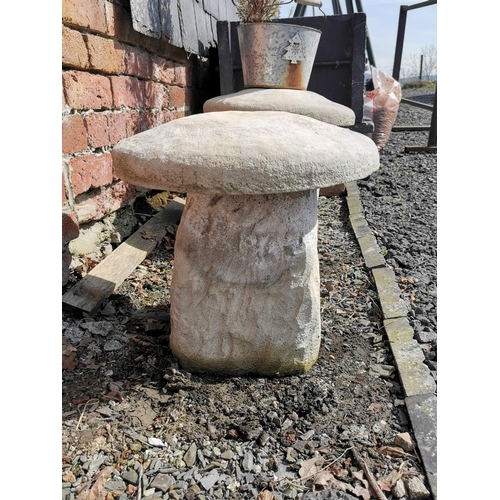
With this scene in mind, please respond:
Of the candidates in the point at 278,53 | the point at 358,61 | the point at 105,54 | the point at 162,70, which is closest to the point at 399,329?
the point at 105,54

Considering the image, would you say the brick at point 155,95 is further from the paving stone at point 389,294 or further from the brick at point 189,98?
the paving stone at point 389,294

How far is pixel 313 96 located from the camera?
11.9 ft

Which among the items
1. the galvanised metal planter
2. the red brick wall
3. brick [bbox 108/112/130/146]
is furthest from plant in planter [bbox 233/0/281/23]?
brick [bbox 108/112/130/146]

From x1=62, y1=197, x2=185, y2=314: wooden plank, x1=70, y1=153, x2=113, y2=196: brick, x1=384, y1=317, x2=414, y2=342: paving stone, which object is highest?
x1=70, y1=153, x2=113, y2=196: brick

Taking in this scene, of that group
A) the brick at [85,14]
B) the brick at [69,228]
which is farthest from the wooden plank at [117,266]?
the brick at [85,14]

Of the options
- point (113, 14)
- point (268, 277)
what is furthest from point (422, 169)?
point (268, 277)

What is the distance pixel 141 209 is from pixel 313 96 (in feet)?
5.40

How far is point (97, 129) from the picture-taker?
8.84 ft

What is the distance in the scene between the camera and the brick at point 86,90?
2.37m

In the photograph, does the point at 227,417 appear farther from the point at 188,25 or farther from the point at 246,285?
the point at 188,25

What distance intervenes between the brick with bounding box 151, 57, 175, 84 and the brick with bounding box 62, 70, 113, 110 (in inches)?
33.1

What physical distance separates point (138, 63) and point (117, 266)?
5.00ft

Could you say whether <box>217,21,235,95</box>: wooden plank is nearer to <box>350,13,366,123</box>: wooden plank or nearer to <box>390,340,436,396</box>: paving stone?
<box>350,13,366,123</box>: wooden plank

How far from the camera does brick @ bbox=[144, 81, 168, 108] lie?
11.3 feet
